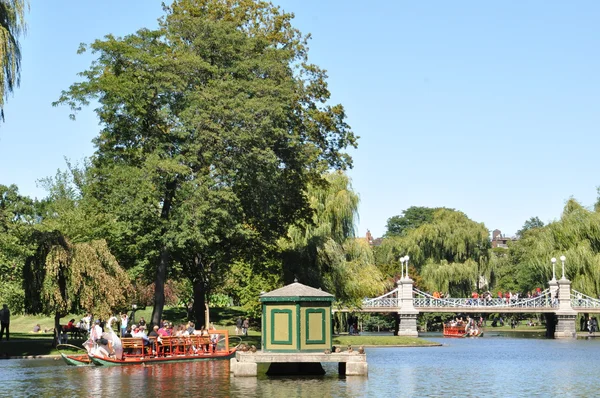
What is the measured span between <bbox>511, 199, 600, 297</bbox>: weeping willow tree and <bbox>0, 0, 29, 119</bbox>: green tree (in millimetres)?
50321

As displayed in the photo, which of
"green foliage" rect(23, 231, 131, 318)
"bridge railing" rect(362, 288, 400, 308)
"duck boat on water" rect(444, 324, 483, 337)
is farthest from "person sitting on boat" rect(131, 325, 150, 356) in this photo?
"duck boat on water" rect(444, 324, 483, 337)

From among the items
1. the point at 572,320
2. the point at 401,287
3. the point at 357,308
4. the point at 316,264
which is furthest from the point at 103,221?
the point at 572,320

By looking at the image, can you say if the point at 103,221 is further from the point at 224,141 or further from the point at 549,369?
the point at 549,369

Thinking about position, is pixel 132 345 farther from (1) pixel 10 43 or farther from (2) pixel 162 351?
(1) pixel 10 43

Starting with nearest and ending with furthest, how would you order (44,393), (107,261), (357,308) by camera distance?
1. (44,393)
2. (107,261)
3. (357,308)

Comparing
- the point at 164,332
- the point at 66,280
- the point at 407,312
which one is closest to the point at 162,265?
the point at 66,280

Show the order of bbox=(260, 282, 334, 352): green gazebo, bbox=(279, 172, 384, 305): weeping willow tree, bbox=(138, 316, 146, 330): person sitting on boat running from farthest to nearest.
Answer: bbox=(279, 172, 384, 305): weeping willow tree
bbox=(138, 316, 146, 330): person sitting on boat
bbox=(260, 282, 334, 352): green gazebo

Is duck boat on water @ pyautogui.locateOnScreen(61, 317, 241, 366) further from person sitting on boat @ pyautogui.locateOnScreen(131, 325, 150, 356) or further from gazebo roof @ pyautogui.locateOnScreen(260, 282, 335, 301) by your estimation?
gazebo roof @ pyautogui.locateOnScreen(260, 282, 335, 301)

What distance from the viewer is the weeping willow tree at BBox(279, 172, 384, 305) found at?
2050 inches

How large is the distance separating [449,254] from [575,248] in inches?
766

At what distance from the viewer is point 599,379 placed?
2916 centimetres

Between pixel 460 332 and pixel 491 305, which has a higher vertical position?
pixel 491 305

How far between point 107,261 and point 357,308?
92.2 feet

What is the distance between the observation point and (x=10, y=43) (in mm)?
33438
